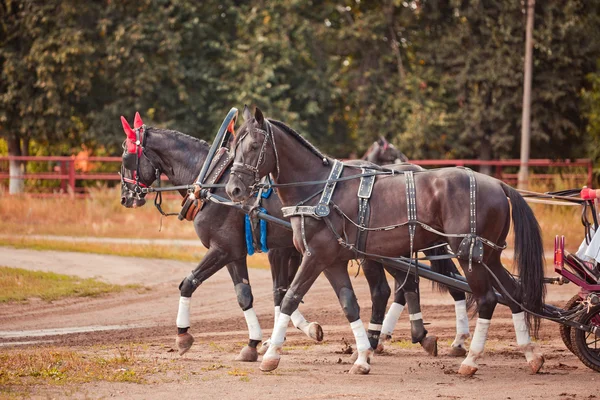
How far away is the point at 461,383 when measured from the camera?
749 centimetres

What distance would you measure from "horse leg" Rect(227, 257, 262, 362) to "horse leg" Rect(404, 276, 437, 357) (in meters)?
1.59

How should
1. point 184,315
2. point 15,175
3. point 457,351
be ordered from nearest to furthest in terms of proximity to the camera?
1. point 184,315
2. point 457,351
3. point 15,175

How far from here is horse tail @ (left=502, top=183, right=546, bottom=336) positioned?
793 centimetres

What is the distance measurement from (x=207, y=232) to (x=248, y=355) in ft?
4.39

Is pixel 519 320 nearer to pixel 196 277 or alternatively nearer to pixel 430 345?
pixel 430 345

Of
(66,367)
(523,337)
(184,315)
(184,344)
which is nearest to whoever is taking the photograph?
(66,367)

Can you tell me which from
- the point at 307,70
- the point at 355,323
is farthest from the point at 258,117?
the point at 307,70

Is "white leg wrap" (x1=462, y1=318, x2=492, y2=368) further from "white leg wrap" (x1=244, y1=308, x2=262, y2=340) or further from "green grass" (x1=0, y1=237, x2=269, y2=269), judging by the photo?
"green grass" (x1=0, y1=237, x2=269, y2=269)

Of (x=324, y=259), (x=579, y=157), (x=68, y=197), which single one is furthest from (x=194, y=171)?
(x=579, y=157)

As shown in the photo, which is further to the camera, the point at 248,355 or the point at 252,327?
the point at 252,327

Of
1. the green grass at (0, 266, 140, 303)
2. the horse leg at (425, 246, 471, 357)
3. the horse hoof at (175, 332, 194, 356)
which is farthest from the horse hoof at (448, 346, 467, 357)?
the green grass at (0, 266, 140, 303)

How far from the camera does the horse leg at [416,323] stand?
8.90 m

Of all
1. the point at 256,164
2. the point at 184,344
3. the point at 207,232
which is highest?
the point at 256,164

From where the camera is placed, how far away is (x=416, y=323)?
8969mm
